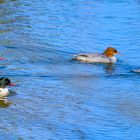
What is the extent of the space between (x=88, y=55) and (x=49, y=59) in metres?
1.01

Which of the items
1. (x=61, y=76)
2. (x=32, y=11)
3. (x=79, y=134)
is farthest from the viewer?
(x=32, y=11)

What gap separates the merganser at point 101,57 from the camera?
61.7 ft

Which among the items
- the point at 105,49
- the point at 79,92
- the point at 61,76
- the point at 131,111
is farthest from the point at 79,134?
the point at 105,49

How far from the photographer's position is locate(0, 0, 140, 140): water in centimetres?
1361

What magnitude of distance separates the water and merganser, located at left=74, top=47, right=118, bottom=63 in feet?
0.57

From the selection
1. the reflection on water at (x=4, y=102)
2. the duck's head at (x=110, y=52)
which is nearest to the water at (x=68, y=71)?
the reflection on water at (x=4, y=102)

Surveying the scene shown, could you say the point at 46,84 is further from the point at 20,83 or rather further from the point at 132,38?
the point at 132,38

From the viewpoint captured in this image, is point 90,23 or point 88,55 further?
point 90,23

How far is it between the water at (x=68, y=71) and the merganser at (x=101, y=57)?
0.17 metres

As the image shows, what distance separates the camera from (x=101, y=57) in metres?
19.4

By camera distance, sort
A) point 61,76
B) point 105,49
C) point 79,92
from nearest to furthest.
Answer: point 79,92 < point 61,76 < point 105,49

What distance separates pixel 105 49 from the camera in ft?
67.3

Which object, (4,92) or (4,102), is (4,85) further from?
(4,102)

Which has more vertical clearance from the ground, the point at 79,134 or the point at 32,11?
the point at 32,11
